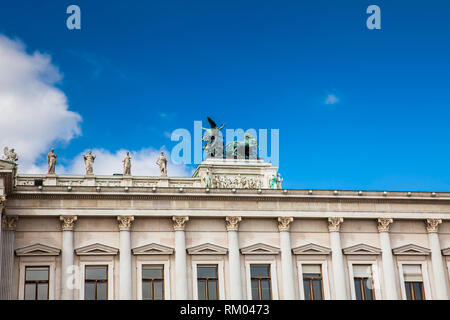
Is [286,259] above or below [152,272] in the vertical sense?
above

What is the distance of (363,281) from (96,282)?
16.9 m

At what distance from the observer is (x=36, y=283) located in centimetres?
4397

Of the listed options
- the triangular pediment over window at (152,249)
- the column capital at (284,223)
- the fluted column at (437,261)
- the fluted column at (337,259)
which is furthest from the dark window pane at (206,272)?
the fluted column at (437,261)

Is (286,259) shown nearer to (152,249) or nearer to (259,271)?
(259,271)

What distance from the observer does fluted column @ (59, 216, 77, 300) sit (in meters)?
43.8

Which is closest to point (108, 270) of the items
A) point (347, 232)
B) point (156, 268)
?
point (156, 268)

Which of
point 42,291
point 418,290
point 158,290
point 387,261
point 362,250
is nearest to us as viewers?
point 42,291

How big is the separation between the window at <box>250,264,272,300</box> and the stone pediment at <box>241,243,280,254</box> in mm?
876

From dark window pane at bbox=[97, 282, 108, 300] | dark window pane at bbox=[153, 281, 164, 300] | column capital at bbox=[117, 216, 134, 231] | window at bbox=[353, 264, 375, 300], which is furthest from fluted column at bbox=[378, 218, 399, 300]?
dark window pane at bbox=[97, 282, 108, 300]

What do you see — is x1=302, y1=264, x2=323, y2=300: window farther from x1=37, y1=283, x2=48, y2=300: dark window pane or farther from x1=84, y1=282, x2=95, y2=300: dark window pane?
x1=37, y1=283, x2=48, y2=300: dark window pane

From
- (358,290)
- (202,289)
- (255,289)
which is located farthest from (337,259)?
(202,289)

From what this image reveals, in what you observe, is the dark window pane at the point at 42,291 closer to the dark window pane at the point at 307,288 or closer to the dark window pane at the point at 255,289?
the dark window pane at the point at 255,289

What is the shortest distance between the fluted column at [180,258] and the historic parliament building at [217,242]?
6cm

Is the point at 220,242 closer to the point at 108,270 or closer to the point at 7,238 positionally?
the point at 108,270
